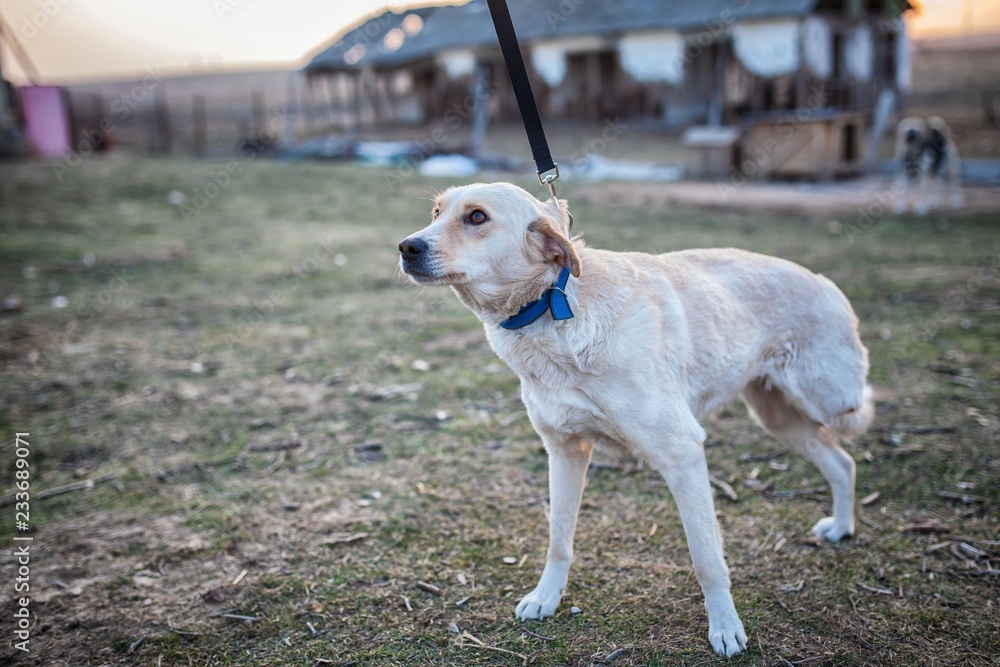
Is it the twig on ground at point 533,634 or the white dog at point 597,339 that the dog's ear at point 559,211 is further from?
the twig on ground at point 533,634

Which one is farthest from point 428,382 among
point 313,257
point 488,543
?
point 313,257

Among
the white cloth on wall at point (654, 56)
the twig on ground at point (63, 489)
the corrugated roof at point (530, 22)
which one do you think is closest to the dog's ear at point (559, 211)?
the twig on ground at point (63, 489)

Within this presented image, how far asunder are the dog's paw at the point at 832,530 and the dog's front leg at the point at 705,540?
3.17ft

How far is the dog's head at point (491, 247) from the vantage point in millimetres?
2688

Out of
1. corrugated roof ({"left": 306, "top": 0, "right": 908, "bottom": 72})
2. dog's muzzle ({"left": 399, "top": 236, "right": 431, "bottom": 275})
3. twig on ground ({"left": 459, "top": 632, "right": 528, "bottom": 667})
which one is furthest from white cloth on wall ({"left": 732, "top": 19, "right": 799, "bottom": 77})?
twig on ground ({"left": 459, "top": 632, "right": 528, "bottom": 667})

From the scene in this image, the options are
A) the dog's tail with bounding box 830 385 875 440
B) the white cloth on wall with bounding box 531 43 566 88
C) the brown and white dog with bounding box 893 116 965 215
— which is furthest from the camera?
the white cloth on wall with bounding box 531 43 566 88

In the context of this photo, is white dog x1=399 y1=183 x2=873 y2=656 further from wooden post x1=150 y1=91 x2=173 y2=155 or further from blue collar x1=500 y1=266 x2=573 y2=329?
wooden post x1=150 y1=91 x2=173 y2=155

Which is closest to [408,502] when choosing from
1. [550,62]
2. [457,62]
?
A: [550,62]

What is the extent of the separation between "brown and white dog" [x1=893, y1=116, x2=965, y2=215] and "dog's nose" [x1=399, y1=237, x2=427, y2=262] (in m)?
12.5

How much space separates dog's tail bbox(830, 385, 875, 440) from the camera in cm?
347

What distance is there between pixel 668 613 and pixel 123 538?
2.77 metres

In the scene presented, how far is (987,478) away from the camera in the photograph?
3.98 metres

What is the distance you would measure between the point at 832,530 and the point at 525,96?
2584mm

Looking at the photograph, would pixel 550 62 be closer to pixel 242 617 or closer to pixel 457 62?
pixel 457 62
